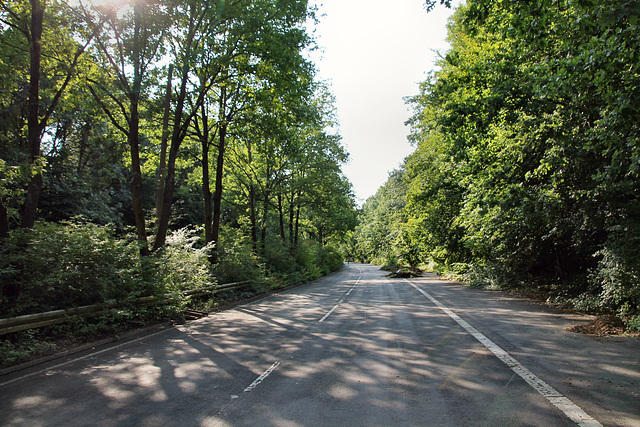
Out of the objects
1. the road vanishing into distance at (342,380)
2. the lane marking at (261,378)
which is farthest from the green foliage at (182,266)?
the lane marking at (261,378)

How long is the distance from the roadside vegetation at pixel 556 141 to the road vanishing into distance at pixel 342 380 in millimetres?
3636

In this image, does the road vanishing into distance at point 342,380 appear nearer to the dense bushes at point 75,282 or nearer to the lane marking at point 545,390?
the lane marking at point 545,390

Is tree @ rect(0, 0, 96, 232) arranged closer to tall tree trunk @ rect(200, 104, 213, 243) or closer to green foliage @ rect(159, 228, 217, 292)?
green foliage @ rect(159, 228, 217, 292)

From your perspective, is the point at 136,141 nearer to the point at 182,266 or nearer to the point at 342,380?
the point at 182,266

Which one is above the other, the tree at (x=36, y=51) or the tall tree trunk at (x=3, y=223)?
the tree at (x=36, y=51)

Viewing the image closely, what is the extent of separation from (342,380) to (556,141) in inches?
374

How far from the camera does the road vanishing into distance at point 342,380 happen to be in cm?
408

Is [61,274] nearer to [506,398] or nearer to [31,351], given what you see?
[31,351]

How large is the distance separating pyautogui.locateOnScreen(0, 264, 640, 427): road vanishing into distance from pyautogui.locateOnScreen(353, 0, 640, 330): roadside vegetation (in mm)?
3636

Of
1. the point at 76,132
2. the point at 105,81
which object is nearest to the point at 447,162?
the point at 105,81

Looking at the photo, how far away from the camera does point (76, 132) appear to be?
28.4 metres

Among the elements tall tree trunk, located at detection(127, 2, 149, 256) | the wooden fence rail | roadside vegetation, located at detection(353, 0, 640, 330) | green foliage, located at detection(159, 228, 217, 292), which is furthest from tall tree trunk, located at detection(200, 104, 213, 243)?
roadside vegetation, located at detection(353, 0, 640, 330)

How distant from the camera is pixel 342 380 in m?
5.28

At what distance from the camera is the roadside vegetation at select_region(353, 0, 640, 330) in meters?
6.66
